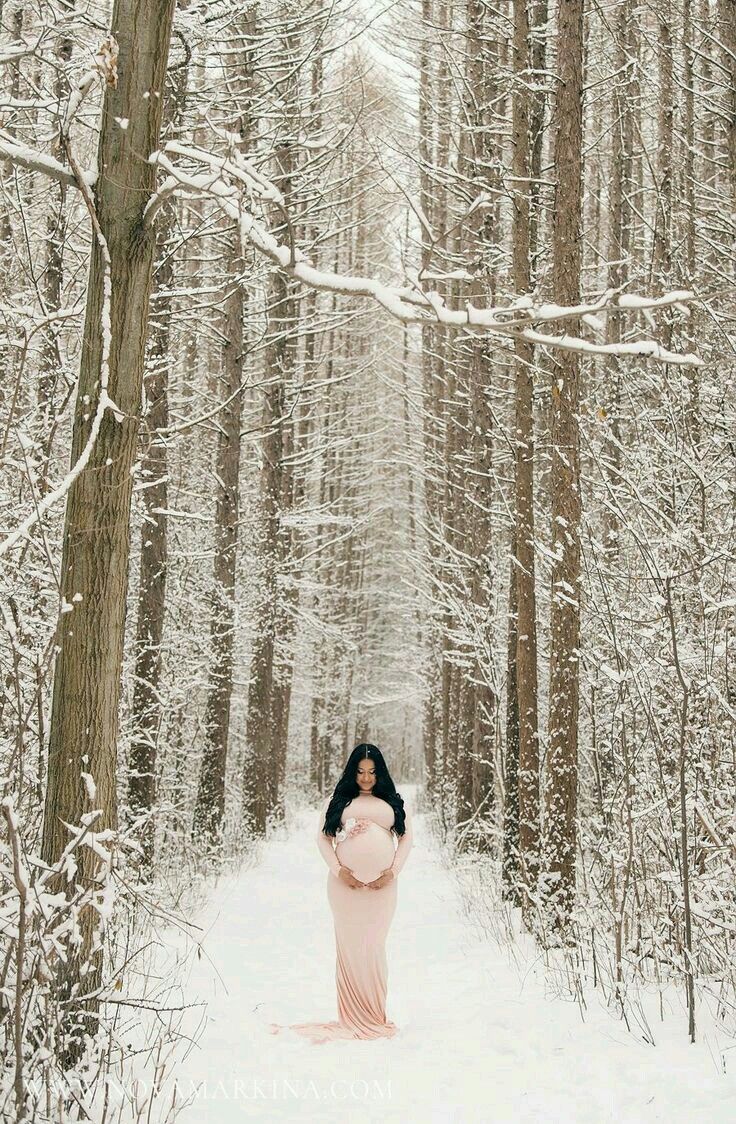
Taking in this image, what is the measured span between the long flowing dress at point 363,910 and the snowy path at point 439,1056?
0.27 m

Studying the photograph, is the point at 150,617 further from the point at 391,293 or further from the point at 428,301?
the point at 428,301

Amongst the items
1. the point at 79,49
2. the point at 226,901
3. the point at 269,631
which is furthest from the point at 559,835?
the point at 269,631

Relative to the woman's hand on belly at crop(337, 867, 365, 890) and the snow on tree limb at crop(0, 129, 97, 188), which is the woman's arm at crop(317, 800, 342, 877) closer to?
the woman's hand on belly at crop(337, 867, 365, 890)

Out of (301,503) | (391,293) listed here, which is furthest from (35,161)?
(301,503)

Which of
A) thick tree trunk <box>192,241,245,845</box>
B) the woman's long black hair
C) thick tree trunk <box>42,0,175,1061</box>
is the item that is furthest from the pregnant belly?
thick tree trunk <box>192,241,245,845</box>

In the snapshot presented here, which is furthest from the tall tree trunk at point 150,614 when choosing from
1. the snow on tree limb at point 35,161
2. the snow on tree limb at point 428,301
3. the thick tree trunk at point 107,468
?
the snow on tree limb at point 428,301

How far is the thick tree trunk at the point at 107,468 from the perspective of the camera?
12.4 feet

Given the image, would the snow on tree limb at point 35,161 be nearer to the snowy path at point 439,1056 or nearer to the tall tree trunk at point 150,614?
the snowy path at point 439,1056

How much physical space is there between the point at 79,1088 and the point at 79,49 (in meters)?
7.41

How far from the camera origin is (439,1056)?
16.2 feet

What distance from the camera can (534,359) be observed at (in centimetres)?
1012

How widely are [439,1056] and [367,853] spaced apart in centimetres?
134

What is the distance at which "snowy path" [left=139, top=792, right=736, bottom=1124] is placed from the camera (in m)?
4.06

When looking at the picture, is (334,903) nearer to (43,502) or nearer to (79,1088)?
(79,1088)
